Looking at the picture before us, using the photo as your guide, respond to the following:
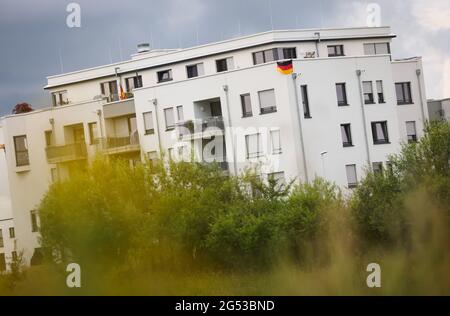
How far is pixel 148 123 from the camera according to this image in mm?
8492

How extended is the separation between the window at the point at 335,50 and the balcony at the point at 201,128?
133 centimetres

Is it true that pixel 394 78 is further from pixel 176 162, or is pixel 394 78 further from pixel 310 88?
pixel 176 162

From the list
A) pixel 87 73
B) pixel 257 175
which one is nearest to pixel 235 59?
pixel 257 175

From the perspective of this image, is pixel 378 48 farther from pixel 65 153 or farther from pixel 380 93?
pixel 65 153

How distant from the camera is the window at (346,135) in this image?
28.0 feet

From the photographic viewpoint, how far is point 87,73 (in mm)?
8297

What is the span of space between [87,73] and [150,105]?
Result: 0.75 m

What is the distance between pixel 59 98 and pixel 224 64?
2573 mm

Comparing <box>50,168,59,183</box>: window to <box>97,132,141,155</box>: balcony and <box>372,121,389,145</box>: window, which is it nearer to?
<box>97,132,141,155</box>: balcony

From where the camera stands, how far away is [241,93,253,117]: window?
8.59 m

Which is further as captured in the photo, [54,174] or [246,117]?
[246,117]

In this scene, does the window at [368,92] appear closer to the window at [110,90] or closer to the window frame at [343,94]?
the window frame at [343,94]

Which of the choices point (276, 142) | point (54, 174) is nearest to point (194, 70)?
point (276, 142)

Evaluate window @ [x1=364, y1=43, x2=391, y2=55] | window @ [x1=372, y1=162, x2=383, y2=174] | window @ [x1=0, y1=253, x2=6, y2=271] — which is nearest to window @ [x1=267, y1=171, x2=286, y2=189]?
window @ [x1=372, y1=162, x2=383, y2=174]
